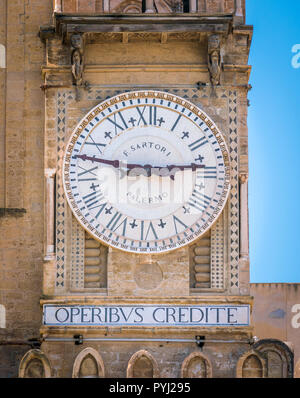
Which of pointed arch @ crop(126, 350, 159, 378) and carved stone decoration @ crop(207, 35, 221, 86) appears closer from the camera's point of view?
pointed arch @ crop(126, 350, 159, 378)

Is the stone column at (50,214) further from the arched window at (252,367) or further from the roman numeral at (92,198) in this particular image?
the arched window at (252,367)

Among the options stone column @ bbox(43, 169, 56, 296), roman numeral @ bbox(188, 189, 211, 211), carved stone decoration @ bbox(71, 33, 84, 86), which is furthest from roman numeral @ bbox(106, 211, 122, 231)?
carved stone decoration @ bbox(71, 33, 84, 86)

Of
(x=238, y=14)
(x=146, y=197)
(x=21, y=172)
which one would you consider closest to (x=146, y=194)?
(x=146, y=197)

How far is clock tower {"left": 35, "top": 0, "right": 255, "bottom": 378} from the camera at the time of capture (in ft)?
59.0

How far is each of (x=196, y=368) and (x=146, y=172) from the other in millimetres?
2514

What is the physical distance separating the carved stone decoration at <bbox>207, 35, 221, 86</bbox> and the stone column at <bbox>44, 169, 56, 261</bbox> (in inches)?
91.8

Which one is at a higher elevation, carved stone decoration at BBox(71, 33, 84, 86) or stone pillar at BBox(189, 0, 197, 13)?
stone pillar at BBox(189, 0, 197, 13)

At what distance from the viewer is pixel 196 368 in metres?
17.8

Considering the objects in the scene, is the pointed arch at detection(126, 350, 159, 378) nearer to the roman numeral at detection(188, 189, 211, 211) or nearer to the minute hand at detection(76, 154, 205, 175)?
the roman numeral at detection(188, 189, 211, 211)

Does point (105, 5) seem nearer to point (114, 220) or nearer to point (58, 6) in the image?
point (58, 6)

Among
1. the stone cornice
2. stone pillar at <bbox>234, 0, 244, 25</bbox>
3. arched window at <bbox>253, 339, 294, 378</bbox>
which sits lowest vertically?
arched window at <bbox>253, 339, 294, 378</bbox>
